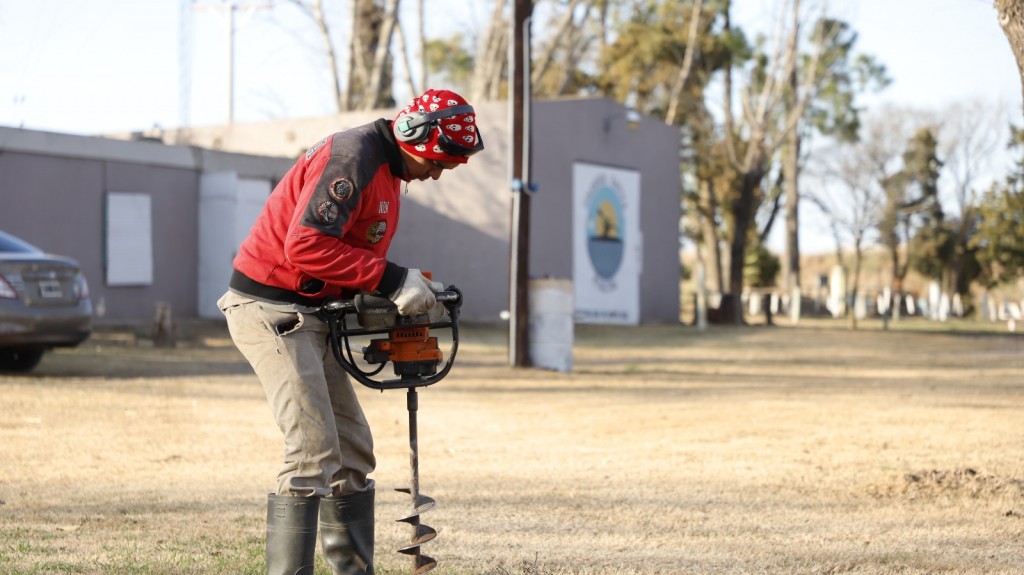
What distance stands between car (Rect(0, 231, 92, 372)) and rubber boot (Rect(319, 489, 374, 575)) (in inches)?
333

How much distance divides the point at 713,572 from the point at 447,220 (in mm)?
22241

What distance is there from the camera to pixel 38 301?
12070 millimetres

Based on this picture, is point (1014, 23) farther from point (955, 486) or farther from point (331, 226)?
point (331, 226)

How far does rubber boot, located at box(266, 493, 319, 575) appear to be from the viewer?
418cm

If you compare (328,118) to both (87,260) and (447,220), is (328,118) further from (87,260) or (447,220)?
(87,260)

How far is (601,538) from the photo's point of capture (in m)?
5.70

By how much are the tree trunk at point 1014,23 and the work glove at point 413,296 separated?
4.30m

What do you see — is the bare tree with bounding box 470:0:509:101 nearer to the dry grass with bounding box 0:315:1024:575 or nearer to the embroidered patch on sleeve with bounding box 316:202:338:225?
the dry grass with bounding box 0:315:1024:575

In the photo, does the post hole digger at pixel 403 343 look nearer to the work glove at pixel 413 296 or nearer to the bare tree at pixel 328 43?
the work glove at pixel 413 296

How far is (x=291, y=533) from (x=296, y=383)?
1.63ft

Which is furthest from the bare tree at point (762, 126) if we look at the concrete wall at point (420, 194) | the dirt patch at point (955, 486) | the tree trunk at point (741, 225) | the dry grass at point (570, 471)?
the dirt patch at point (955, 486)

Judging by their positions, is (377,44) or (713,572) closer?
(713,572)

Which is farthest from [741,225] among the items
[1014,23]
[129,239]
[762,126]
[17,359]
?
[1014,23]

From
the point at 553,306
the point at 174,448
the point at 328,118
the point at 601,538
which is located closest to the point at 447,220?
the point at 328,118
